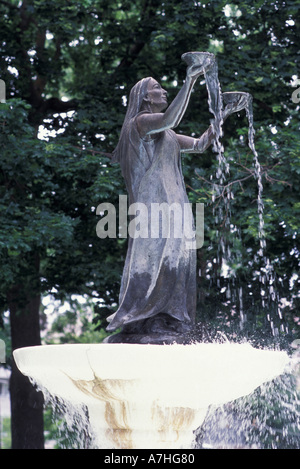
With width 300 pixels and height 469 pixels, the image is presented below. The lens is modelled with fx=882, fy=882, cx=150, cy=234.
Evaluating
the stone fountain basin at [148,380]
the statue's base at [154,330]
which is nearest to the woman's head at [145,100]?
the statue's base at [154,330]

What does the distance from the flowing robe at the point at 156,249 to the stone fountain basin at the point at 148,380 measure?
61cm

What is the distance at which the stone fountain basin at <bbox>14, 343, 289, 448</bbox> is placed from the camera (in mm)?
5172

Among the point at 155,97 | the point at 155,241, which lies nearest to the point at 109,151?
the point at 155,97

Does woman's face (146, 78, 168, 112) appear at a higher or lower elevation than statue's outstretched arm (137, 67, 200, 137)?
higher

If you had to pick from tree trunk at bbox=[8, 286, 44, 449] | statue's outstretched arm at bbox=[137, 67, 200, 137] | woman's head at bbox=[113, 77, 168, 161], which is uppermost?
woman's head at bbox=[113, 77, 168, 161]

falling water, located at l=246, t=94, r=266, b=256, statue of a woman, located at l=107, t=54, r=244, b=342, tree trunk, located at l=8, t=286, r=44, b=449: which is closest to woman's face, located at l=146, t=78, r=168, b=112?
statue of a woman, located at l=107, t=54, r=244, b=342

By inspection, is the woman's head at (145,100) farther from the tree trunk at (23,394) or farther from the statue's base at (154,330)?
the tree trunk at (23,394)

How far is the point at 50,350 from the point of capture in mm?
5375

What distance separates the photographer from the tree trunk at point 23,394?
12.2 meters

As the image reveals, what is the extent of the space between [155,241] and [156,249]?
0.18ft

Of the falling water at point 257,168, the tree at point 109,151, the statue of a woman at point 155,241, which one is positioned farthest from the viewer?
the tree at point 109,151

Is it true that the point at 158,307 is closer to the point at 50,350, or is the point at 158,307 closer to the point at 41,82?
the point at 50,350

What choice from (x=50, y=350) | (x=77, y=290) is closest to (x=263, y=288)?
(x=77, y=290)

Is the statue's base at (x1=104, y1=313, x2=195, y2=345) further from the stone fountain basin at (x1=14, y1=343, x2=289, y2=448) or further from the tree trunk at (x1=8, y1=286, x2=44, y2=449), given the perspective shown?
the tree trunk at (x1=8, y1=286, x2=44, y2=449)
